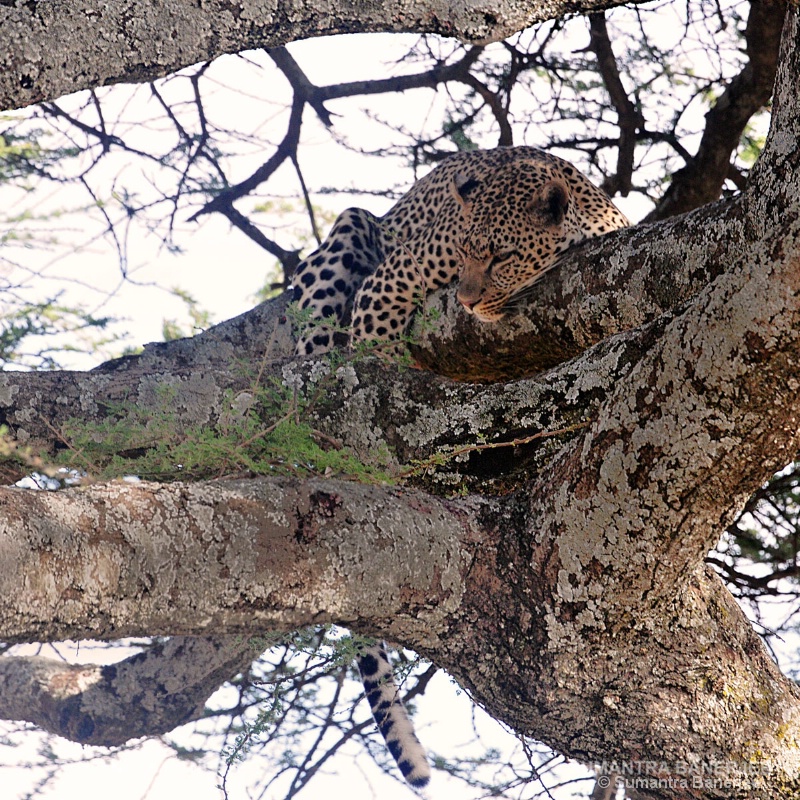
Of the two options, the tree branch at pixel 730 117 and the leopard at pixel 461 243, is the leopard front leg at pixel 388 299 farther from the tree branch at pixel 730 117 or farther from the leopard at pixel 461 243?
the tree branch at pixel 730 117

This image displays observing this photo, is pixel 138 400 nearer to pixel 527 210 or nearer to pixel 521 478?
pixel 521 478

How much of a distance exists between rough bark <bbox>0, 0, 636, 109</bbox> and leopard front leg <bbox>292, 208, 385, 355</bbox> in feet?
8.58

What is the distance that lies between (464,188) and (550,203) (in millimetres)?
551

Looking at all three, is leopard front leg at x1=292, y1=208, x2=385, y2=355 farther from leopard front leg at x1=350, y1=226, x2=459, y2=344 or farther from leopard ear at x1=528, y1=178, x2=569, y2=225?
leopard ear at x1=528, y1=178, x2=569, y2=225

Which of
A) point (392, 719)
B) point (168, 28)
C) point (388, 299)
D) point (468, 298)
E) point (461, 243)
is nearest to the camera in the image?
point (168, 28)

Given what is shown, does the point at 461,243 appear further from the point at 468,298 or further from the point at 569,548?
the point at 569,548

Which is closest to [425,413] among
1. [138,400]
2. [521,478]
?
[521,478]

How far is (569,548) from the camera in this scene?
240cm

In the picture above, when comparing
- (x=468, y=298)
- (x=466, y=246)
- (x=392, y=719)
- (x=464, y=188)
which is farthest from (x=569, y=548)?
(x=464, y=188)

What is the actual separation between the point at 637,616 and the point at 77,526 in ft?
4.57

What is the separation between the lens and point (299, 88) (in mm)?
5656

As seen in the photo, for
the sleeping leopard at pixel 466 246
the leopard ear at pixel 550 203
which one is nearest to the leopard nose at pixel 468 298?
the sleeping leopard at pixel 466 246

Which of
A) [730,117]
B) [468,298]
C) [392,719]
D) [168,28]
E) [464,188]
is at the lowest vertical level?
[392,719]

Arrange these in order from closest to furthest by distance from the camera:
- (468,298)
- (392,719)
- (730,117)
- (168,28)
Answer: (168,28)
(392,719)
(468,298)
(730,117)
